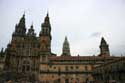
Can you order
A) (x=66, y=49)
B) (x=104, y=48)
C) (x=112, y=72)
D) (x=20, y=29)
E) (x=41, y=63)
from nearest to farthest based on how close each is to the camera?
1. (x=112, y=72)
2. (x=41, y=63)
3. (x=20, y=29)
4. (x=104, y=48)
5. (x=66, y=49)

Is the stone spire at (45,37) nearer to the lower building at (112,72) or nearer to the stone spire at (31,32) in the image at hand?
the stone spire at (31,32)

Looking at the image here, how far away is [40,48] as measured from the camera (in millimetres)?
54219

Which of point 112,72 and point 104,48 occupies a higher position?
point 104,48

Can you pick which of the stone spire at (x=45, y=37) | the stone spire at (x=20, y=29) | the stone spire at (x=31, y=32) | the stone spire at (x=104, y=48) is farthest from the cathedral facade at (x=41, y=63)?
the stone spire at (x=104, y=48)

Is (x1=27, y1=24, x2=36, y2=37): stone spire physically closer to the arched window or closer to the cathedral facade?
the cathedral facade

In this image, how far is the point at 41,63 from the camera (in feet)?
164

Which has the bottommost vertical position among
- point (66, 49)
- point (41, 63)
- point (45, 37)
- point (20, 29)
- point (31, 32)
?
point (41, 63)

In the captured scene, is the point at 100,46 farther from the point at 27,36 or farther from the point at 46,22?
the point at 27,36

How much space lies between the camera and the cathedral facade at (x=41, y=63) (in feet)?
159

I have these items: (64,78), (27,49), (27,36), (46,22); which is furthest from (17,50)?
(64,78)

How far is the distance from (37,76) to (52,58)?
28.6 ft

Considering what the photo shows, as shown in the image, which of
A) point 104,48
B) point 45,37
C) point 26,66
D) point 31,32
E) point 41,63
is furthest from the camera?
point 104,48

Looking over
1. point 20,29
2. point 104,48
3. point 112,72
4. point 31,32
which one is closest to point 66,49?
point 104,48

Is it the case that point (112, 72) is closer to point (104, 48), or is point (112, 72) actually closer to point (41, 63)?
point (41, 63)
